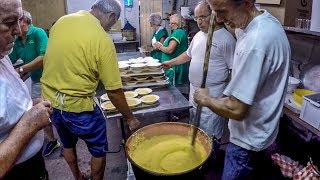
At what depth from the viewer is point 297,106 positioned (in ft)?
7.73

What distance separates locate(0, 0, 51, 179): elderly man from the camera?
1120 millimetres

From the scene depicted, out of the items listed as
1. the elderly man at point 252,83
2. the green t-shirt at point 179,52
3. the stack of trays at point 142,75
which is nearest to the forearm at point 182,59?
the stack of trays at point 142,75

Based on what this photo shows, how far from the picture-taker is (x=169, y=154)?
1628 mm

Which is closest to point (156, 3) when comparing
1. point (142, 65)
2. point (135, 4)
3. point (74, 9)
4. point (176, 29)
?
point (135, 4)

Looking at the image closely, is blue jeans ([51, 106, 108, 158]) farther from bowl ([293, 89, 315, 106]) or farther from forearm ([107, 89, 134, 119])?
bowl ([293, 89, 315, 106])

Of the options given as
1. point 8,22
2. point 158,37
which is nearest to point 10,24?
point 8,22

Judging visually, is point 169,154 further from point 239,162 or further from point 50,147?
point 50,147

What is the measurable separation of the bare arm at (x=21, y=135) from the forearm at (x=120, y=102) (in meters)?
0.91

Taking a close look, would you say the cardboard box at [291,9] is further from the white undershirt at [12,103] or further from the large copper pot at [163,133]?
the white undershirt at [12,103]

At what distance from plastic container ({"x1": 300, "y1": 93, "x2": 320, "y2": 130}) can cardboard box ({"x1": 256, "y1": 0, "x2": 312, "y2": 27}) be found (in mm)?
787

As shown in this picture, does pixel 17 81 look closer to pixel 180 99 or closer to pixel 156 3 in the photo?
pixel 180 99

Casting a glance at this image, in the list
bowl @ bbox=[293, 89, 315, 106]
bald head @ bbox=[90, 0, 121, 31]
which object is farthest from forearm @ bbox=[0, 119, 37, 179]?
bowl @ bbox=[293, 89, 315, 106]

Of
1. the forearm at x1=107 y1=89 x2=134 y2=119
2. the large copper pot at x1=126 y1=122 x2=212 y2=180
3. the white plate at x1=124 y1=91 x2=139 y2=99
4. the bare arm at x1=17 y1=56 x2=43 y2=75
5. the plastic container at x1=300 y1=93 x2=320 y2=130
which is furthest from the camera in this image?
the bare arm at x1=17 y1=56 x2=43 y2=75

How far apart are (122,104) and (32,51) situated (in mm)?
1832
